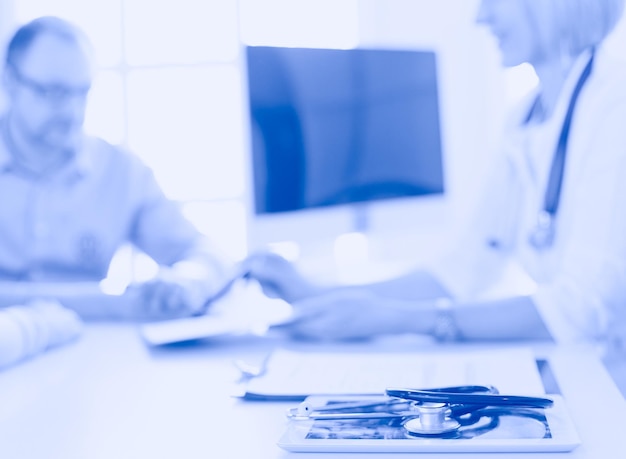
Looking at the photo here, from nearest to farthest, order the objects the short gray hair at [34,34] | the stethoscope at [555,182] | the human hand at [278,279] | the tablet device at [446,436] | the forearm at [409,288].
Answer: the tablet device at [446,436], the stethoscope at [555,182], the human hand at [278,279], the forearm at [409,288], the short gray hair at [34,34]

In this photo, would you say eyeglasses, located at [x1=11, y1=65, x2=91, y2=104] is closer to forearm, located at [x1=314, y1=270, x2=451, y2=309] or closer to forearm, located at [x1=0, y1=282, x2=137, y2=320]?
forearm, located at [x1=0, y1=282, x2=137, y2=320]

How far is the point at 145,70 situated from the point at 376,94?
1065 mm

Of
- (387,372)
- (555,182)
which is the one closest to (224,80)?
(555,182)

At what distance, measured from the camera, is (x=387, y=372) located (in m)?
0.89

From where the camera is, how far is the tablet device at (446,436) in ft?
2.02

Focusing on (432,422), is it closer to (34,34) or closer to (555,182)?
(555,182)

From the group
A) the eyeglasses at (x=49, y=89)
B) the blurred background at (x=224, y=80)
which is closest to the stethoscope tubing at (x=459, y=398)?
the eyeglasses at (x=49, y=89)

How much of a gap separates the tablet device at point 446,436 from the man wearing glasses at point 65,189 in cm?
100

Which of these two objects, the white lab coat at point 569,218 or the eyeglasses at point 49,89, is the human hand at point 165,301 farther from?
the eyeglasses at point 49,89

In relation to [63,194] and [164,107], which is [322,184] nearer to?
[63,194]

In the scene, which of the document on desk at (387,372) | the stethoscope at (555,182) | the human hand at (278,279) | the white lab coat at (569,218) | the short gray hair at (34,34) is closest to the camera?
the document on desk at (387,372)

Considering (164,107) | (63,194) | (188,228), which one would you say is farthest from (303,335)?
(164,107)

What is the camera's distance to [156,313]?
1420 mm

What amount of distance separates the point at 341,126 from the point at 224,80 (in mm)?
981
